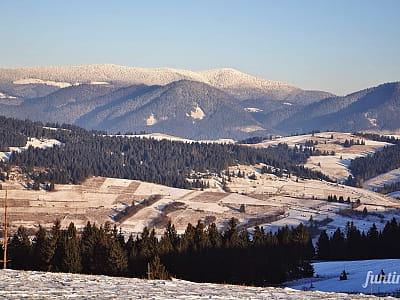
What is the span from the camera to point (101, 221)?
186 metres

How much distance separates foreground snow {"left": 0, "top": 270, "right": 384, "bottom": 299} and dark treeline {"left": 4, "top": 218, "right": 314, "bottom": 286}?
22142mm

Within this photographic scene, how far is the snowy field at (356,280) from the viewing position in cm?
5541

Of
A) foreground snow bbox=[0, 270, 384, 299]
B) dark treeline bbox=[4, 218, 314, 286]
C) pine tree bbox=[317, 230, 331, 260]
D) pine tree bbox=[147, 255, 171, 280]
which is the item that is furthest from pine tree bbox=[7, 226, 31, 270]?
pine tree bbox=[317, 230, 331, 260]

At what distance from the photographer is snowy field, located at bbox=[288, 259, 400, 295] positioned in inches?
2181

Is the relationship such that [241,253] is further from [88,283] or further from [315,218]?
[315,218]

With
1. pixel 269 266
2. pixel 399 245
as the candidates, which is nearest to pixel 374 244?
pixel 399 245

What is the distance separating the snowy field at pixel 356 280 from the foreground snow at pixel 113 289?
9478 millimetres

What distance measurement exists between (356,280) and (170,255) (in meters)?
24.4

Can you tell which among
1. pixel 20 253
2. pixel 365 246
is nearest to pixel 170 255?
pixel 20 253

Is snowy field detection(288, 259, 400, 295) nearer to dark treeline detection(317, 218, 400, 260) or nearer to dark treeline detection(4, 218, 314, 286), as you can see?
dark treeline detection(4, 218, 314, 286)

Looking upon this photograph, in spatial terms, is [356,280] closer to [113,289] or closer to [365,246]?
[113,289]

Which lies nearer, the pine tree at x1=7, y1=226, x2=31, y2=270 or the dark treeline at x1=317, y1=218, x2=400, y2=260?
the pine tree at x1=7, y1=226, x2=31, y2=270

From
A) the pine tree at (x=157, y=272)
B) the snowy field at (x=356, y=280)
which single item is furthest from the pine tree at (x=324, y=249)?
the pine tree at (x=157, y=272)

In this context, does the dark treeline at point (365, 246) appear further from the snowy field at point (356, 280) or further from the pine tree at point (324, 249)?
the snowy field at point (356, 280)
